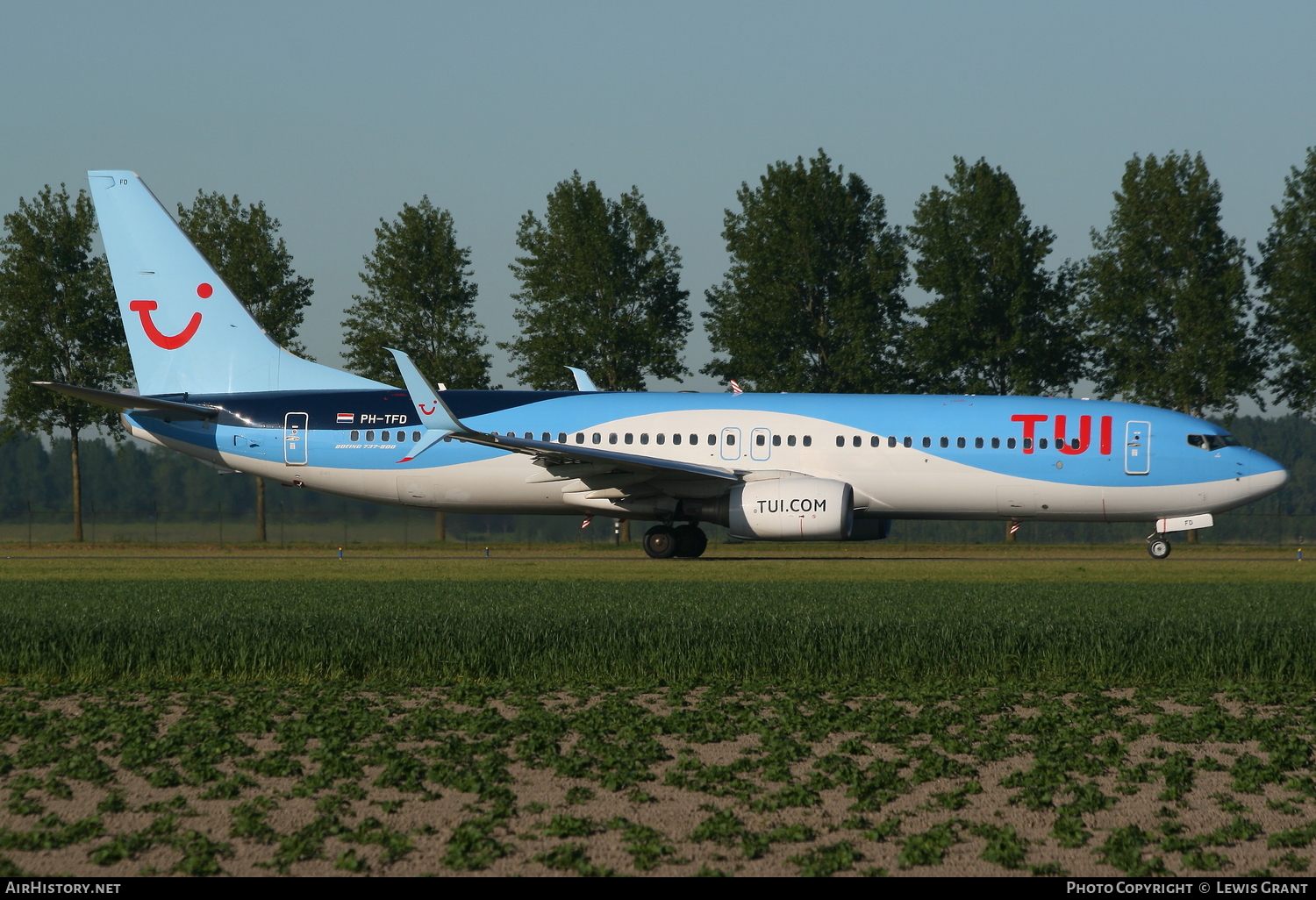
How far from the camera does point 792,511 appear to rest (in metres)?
22.9

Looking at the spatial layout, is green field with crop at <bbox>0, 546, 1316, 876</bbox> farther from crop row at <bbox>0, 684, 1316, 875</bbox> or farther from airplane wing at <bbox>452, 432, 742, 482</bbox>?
airplane wing at <bbox>452, 432, 742, 482</bbox>

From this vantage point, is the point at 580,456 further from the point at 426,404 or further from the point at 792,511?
the point at 792,511

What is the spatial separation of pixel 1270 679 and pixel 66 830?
8.76 metres

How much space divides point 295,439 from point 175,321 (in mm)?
4010

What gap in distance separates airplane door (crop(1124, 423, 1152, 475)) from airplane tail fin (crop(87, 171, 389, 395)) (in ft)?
50.3

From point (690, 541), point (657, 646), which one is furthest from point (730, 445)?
point (657, 646)

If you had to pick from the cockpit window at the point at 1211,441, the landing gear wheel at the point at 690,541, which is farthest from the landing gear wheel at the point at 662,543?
the cockpit window at the point at 1211,441

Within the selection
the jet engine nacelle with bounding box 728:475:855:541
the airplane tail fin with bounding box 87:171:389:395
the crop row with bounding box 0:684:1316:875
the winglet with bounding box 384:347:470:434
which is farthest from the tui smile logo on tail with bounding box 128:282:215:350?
the crop row with bounding box 0:684:1316:875

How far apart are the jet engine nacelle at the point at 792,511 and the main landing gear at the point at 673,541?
218cm

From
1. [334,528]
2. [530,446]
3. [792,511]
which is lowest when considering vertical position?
[334,528]

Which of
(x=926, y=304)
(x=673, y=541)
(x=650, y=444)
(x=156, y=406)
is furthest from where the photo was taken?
(x=926, y=304)

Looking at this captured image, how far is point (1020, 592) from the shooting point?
54.6 ft

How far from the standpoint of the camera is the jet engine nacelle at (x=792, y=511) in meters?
22.9

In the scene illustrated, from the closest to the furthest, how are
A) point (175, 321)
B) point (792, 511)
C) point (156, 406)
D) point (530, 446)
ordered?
point (792, 511)
point (530, 446)
point (156, 406)
point (175, 321)
